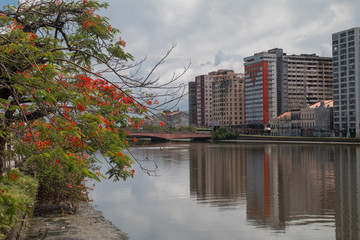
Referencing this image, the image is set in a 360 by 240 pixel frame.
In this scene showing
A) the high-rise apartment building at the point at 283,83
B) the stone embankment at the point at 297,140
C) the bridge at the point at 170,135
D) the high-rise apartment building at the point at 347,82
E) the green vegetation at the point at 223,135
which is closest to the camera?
the stone embankment at the point at 297,140

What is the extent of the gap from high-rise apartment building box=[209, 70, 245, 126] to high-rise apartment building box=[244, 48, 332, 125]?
10.2 m

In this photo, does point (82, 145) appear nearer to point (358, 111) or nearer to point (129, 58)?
point (129, 58)

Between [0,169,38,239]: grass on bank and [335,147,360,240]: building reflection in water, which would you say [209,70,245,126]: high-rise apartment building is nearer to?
[335,147,360,240]: building reflection in water

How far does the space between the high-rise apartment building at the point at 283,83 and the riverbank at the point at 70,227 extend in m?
145

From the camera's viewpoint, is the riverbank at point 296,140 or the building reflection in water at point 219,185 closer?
the building reflection in water at point 219,185

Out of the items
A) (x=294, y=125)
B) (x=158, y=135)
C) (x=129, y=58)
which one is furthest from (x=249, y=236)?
(x=294, y=125)

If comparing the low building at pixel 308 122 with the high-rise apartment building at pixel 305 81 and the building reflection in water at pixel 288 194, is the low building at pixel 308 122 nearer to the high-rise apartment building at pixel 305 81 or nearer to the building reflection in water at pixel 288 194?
the high-rise apartment building at pixel 305 81

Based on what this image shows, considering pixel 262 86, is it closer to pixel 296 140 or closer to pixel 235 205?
pixel 296 140

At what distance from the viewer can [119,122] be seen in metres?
13.6

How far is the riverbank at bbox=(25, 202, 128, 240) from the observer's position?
15.8 meters

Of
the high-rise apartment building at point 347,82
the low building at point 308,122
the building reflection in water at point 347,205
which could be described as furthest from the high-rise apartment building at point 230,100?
the building reflection in water at point 347,205

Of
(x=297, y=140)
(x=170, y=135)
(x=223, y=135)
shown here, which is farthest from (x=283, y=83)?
(x=170, y=135)

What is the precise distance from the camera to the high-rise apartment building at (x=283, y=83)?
6329 inches

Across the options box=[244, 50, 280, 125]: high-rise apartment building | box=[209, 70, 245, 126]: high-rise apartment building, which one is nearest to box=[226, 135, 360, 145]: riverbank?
box=[244, 50, 280, 125]: high-rise apartment building
